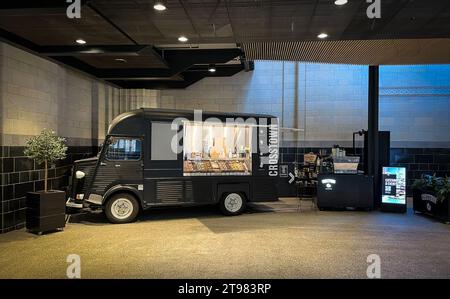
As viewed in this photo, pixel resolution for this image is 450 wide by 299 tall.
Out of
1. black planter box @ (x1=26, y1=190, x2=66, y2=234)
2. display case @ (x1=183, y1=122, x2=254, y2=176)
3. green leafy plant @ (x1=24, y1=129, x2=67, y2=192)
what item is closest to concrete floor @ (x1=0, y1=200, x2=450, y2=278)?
black planter box @ (x1=26, y1=190, x2=66, y2=234)

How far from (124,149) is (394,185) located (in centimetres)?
666

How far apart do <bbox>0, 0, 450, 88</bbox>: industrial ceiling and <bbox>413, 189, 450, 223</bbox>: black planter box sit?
11.0 ft

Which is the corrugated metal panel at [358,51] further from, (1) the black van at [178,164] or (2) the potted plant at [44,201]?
(2) the potted plant at [44,201]

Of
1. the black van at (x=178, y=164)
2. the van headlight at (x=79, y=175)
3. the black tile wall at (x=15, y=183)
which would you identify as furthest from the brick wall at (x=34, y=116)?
the black van at (x=178, y=164)

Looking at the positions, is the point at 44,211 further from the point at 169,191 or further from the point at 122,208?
the point at 169,191

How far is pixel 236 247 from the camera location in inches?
211

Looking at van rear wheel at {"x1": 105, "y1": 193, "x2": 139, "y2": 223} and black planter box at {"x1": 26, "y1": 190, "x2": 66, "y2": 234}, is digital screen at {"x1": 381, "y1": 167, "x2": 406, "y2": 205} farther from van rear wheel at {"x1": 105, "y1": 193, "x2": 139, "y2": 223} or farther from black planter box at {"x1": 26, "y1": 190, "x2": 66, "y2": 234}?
black planter box at {"x1": 26, "y1": 190, "x2": 66, "y2": 234}

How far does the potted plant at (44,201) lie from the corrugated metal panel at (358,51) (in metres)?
4.47

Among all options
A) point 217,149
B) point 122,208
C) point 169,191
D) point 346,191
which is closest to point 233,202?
point 217,149

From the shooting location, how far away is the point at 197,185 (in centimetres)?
772

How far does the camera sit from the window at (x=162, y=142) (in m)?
7.45
